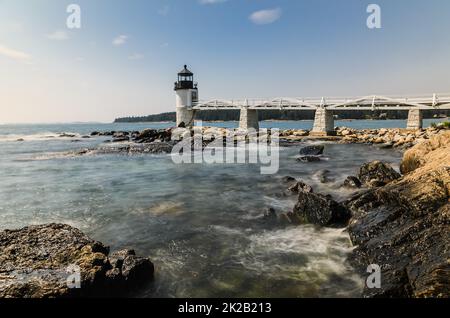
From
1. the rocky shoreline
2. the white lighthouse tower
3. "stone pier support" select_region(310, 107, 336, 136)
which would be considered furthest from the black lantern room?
the rocky shoreline

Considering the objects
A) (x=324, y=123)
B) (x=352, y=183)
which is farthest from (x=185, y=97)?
(x=352, y=183)

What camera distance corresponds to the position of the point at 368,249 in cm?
643

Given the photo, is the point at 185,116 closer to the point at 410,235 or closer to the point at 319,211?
the point at 319,211

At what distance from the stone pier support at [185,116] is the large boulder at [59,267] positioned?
39.6 metres

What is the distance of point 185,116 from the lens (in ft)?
150

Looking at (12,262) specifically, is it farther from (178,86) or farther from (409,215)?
(178,86)

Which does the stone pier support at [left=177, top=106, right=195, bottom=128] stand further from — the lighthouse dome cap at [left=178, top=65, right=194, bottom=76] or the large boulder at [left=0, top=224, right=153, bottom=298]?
the large boulder at [left=0, top=224, right=153, bottom=298]

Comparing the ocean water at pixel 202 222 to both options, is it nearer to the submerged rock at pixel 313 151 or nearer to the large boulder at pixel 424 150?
the large boulder at pixel 424 150

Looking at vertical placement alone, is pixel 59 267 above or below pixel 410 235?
below

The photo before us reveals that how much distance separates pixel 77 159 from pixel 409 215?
82.9 ft

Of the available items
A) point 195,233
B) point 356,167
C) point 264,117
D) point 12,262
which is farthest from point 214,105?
point 264,117

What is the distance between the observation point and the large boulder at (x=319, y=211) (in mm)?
8523

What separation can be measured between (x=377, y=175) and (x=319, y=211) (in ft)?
15.9

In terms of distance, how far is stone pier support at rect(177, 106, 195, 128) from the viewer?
4538cm
